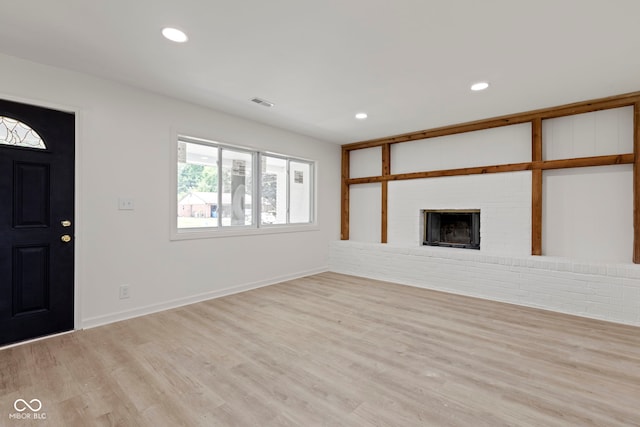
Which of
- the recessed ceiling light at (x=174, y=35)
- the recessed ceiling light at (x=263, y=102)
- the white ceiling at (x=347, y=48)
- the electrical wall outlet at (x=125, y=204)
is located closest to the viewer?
the white ceiling at (x=347, y=48)

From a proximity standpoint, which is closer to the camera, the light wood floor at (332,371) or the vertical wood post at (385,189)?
the light wood floor at (332,371)

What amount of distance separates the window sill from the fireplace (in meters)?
2.11

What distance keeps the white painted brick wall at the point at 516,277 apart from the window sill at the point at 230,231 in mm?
1198

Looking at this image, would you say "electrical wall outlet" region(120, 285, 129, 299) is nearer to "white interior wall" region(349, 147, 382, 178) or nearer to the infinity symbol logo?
the infinity symbol logo

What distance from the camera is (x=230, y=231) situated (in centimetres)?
424

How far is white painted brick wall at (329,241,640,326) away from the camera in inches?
130

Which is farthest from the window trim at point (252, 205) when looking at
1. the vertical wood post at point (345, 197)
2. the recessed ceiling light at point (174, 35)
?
the recessed ceiling light at point (174, 35)

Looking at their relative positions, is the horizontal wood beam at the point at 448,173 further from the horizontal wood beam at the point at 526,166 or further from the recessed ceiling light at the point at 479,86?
the recessed ceiling light at the point at 479,86

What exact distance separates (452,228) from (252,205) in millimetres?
3324

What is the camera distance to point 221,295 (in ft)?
13.5

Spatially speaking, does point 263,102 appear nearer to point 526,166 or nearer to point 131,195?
point 131,195

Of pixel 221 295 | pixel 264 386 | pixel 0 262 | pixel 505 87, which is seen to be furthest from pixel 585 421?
pixel 0 262

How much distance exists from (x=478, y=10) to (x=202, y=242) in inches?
145

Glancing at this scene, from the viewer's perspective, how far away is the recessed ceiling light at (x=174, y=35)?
7.37 ft
